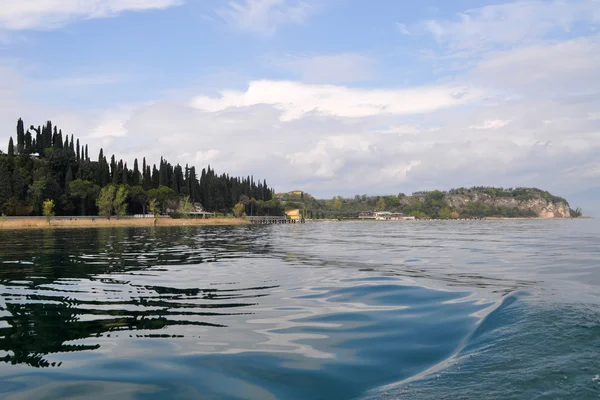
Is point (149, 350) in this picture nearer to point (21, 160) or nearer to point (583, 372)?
point (583, 372)

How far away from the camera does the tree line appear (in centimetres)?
10525

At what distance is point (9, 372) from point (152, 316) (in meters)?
4.47

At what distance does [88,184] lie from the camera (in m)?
113

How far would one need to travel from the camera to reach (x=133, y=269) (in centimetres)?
2267

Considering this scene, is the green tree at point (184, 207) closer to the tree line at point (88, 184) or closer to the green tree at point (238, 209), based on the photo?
the tree line at point (88, 184)

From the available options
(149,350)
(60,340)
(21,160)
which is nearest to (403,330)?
(149,350)

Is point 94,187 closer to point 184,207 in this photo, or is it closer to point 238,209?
point 184,207

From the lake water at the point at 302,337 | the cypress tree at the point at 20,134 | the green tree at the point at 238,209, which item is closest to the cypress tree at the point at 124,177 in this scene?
the green tree at the point at 238,209

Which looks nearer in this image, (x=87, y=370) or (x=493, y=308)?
(x=87, y=370)

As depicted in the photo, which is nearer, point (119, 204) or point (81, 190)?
point (119, 204)

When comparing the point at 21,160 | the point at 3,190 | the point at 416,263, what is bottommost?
the point at 416,263

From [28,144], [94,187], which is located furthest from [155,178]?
[28,144]

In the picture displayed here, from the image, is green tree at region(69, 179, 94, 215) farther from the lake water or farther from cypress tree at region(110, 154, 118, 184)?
the lake water

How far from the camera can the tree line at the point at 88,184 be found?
345ft
